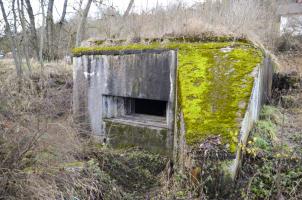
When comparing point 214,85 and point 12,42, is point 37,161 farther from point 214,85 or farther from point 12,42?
point 12,42

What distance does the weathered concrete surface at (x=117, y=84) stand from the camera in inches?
159

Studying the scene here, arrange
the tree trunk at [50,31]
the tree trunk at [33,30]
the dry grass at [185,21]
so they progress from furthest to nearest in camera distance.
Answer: the tree trunk at [50,31] < the tree trunk at [33,30] < the dry grass at [185,21]

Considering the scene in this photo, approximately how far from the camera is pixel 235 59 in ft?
11.3

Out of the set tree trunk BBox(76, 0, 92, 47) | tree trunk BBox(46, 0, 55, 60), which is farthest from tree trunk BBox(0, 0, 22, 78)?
tree trunk BBox(46, 0, 55, 60)

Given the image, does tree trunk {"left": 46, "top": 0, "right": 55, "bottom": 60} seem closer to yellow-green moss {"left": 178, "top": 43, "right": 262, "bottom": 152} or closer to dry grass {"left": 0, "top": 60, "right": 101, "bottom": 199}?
dry grass {"left": 0, "top": 60, "right": 101, "bottom": 199}

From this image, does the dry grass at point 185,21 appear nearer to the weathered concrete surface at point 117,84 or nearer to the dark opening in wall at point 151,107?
the weathered concrete surface at point 117,84

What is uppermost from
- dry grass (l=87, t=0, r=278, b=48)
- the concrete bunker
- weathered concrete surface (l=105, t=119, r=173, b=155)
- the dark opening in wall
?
dry grass (l=87, t=0, r=278, b=48)

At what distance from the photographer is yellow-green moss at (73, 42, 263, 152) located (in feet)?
9.40

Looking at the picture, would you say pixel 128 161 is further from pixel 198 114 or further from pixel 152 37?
pixel 152 37

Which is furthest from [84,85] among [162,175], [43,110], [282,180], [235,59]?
[282,180]

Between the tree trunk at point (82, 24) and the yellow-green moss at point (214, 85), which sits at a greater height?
the tree trunk at point (82, 24)

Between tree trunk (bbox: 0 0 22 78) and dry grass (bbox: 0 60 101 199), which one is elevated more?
tree trunk (bbox: 0 0 22 78)

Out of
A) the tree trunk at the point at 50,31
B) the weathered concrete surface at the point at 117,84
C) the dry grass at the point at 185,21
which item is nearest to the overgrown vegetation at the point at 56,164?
the weathered concrete surface at the point at 117,84

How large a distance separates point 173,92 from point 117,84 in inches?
43.7
